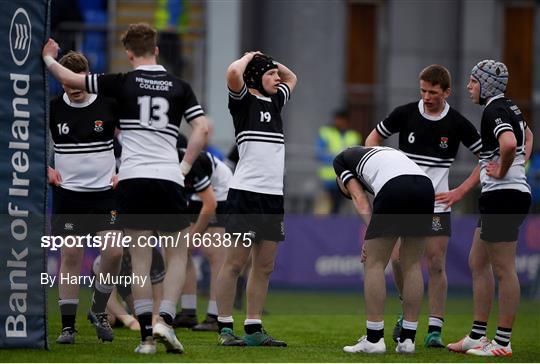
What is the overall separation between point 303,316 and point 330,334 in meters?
2.41

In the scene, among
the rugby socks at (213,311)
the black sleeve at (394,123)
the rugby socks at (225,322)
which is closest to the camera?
the rugby socks at (225,322)

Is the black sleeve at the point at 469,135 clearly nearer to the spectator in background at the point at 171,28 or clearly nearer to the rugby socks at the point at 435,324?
the rugby socks at the point at 435,324

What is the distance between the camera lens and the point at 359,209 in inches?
351

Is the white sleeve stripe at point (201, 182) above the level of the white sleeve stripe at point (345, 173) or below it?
below

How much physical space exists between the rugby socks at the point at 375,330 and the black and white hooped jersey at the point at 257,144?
4.08 feet

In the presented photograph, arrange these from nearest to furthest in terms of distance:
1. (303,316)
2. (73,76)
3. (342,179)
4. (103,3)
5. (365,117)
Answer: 1. (73,76)
2. (342,179)
3. (303,316)
4. (103,3)
5. (365,117)

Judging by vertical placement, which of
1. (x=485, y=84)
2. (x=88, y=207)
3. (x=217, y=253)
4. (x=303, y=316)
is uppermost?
(x=485, y=84)

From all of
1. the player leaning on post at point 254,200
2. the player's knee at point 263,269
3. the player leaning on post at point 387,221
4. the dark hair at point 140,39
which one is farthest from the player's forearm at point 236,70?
the player's knee at point 263,269

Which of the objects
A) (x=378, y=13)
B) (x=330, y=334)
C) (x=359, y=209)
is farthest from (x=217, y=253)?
(x=378, y=13)

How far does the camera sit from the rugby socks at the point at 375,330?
888cm

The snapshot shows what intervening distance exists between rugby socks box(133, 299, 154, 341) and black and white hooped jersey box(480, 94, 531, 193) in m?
2.73

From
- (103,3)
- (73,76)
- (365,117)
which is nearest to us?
(73,76)

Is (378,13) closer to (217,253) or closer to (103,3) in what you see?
(103,3)

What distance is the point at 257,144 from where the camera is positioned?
9.38m
